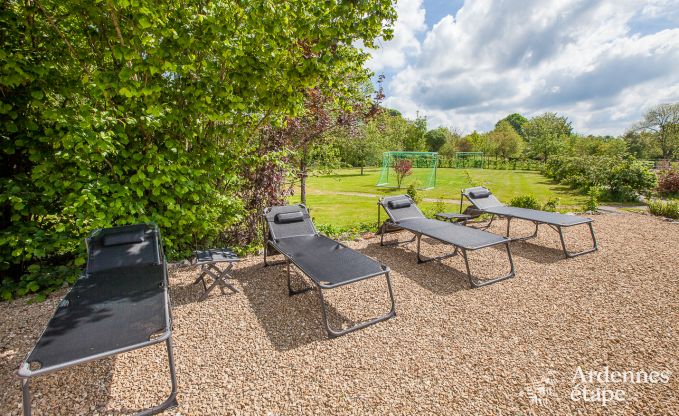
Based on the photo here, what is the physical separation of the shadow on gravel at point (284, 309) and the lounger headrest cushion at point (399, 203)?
7.53 feet

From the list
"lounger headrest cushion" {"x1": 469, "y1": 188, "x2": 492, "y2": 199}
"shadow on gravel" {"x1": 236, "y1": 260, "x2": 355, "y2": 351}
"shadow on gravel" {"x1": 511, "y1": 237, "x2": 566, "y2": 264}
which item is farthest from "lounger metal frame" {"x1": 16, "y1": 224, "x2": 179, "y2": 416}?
"lounger headrest cushion" {"x1": 469, "y1": 188, "x2": 492, "y2": 199}

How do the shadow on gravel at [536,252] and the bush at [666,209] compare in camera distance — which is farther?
the bush at [666,209]

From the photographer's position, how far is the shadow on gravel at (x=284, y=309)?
3.07 m

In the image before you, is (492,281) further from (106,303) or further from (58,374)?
(58,374)

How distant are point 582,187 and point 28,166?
56.0 ft

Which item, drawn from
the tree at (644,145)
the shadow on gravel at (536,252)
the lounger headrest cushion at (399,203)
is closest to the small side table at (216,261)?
the lounger headrest cushion at (399,203)

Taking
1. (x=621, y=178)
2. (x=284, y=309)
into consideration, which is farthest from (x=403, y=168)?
(x=284, y=309)

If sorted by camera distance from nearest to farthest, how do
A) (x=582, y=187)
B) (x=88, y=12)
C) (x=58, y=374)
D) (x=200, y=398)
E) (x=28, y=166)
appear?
(x=200, y=398) → (x=58, y=374) → (x=88, y=12) → (x=28, y=166) → (x=582, y=187)

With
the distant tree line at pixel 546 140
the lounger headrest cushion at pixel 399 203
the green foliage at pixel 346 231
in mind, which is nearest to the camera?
the lounger headrest cushion at pixel 399 203

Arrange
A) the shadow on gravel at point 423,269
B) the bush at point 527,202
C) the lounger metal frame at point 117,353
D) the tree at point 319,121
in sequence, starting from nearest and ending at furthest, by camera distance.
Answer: the lounger metal frame at point 117,353, the shadow on gravel at point 423,269, the tree at point 319,121, the bush at point 527,202

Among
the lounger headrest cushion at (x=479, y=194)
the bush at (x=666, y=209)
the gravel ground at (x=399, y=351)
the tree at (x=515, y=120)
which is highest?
the tree at (x=515, y=120)

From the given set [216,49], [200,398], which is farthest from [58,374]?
[216,49]

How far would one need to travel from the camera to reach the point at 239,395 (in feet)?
7.65

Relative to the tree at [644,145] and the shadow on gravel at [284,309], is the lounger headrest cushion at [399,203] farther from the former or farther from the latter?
the tree at [644,145]
